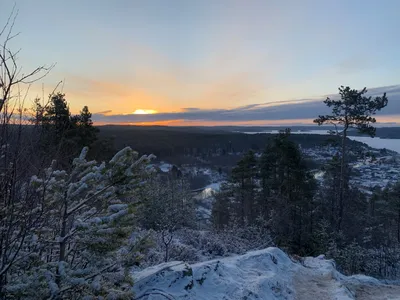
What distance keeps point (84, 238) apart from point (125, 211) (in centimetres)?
61

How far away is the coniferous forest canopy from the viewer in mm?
3129

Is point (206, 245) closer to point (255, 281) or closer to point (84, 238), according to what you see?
point (255, 281)

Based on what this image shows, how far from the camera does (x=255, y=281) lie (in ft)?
20.8

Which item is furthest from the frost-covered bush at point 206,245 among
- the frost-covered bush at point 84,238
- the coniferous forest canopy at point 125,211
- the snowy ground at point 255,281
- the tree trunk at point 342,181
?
the frost-covered bush at point 84,238

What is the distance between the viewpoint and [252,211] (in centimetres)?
2472

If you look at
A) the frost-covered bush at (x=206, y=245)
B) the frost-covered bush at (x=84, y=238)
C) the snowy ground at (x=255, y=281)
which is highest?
the frost-covered bush at (x=84, y=238)

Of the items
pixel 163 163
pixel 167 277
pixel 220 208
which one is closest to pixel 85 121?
pixel 167 277

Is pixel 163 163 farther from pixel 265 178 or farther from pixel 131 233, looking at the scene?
pixel 131 233

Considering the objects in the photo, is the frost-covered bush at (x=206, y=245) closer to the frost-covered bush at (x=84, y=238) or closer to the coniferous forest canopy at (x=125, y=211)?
the coniferous forest canopy at (x=125, y=211)

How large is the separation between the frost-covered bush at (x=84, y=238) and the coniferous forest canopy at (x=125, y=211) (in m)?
0.01

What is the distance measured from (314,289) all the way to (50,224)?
21.3ft

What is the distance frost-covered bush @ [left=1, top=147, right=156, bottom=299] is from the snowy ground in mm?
1143

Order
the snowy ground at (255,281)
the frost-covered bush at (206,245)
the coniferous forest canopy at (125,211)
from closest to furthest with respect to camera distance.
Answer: the coniferous forest canopy at (125,211) → the snowy ground at (255,281) → the frost-covered bush at (206,245)

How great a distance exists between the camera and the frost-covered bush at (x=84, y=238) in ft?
10.6
